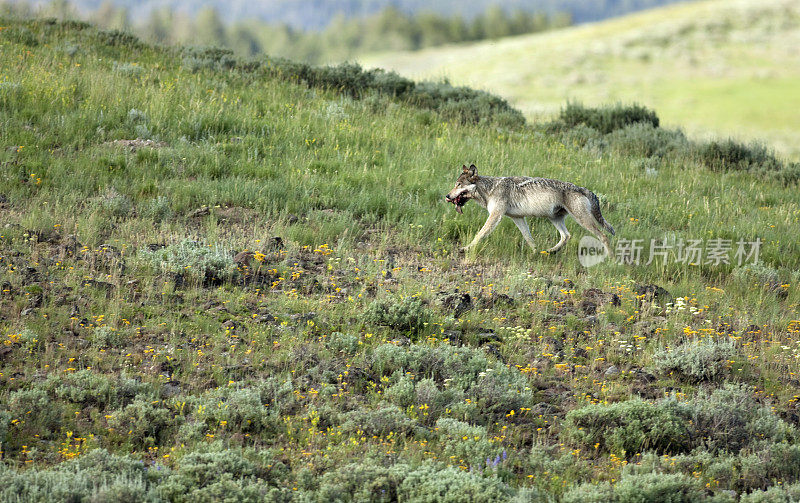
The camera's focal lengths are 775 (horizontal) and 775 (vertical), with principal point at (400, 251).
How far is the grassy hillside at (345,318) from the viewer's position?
19.0 ft

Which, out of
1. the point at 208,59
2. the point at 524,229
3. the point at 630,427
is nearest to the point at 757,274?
the point at 524,229

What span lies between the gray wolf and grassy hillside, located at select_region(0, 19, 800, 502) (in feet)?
1.89

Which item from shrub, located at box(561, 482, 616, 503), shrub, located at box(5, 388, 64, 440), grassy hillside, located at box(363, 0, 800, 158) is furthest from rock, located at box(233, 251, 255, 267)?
grassy hillside, located at box(363, 0, 800, 158)

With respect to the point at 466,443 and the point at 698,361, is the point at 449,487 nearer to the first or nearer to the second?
the point at 466,443

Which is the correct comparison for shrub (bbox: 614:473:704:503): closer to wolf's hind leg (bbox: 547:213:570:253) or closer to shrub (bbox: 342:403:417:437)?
shrub (bbox: 342:403:417:437)

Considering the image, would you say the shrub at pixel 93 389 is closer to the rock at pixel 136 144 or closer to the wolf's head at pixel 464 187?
the wolf's head at pixel 464 187

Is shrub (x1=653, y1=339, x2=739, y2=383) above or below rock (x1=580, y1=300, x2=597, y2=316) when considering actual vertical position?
below

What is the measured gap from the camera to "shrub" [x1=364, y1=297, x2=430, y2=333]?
813cm

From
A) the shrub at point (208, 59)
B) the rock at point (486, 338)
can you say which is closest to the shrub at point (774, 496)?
the rock at point (486, 338)

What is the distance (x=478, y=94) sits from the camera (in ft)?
64.5

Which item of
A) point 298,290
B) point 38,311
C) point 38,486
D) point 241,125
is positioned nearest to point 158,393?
point 38,486

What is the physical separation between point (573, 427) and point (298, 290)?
3.65 metres

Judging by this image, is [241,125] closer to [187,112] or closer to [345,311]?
[187,112]

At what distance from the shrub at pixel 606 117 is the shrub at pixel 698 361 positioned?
11.8 metres
